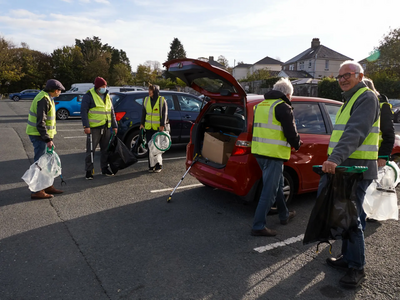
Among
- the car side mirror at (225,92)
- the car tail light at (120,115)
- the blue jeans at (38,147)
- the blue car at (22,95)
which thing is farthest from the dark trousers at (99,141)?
the blue car at (22,95)

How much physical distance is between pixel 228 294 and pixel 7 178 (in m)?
5.38

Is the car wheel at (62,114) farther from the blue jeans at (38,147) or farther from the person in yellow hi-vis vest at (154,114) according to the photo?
the blue jeans at (38,147)

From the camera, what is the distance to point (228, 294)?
2.89 meters

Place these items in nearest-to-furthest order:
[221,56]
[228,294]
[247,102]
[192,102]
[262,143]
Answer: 1. [228,294]
2. [262,143]
3. [247,102]
4. [192,102]
5. [221,56]

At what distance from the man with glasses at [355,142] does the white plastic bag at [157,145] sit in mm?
4165

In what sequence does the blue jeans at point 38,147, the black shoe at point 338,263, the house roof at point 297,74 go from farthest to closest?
the house roof at point 297,74 → the blue jeans at point 38,147 → the black shoe at point 338,263

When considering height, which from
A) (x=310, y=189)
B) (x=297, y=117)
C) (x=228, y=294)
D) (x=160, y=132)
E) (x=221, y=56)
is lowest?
(x=228, y=294)

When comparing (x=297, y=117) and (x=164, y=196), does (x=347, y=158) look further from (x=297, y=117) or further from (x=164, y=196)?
(x=164, y=196)

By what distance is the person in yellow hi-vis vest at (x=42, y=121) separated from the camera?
5207mm

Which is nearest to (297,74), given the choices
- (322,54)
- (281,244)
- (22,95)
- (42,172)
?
(322,54)

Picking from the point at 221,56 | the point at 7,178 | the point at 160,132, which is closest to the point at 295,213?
the point at 160,132

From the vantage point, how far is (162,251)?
363 centimetres

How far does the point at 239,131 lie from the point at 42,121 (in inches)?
122

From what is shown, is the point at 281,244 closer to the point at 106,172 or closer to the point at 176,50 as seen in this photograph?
the point at 106,172
